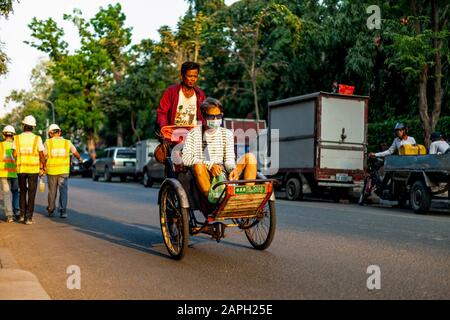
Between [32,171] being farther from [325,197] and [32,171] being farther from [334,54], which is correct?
[334,54]

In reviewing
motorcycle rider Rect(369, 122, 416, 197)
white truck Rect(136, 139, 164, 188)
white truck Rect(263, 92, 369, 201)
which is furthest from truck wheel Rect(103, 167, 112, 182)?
motorcycle rider Rect(369, 122, 416, 197)

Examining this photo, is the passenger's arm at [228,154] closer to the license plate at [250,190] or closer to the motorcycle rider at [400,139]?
the license plate at [250,190]

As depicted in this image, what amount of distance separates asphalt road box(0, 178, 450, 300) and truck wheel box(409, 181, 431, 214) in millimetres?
1878

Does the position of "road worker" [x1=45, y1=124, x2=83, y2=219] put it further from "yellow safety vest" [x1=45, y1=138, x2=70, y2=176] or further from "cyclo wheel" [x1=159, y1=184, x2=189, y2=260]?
"cyclo wheel" [x1=159, y1=184, x2=189, y2=260]

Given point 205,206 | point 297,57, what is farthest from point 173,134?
point 297,57

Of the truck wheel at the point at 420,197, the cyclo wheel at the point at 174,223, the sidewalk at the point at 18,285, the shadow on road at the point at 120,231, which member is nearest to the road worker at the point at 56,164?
the shadow on road at the point at 120,231

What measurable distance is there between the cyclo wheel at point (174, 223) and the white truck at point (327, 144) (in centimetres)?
1129

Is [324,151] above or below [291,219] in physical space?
above

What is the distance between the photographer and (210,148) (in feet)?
24.6

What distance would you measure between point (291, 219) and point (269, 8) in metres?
19.0

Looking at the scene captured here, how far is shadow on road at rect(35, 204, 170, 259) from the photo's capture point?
8.75 m

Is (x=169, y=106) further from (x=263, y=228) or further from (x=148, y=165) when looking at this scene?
(x=148, y=165)

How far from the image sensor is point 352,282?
19.3ft
